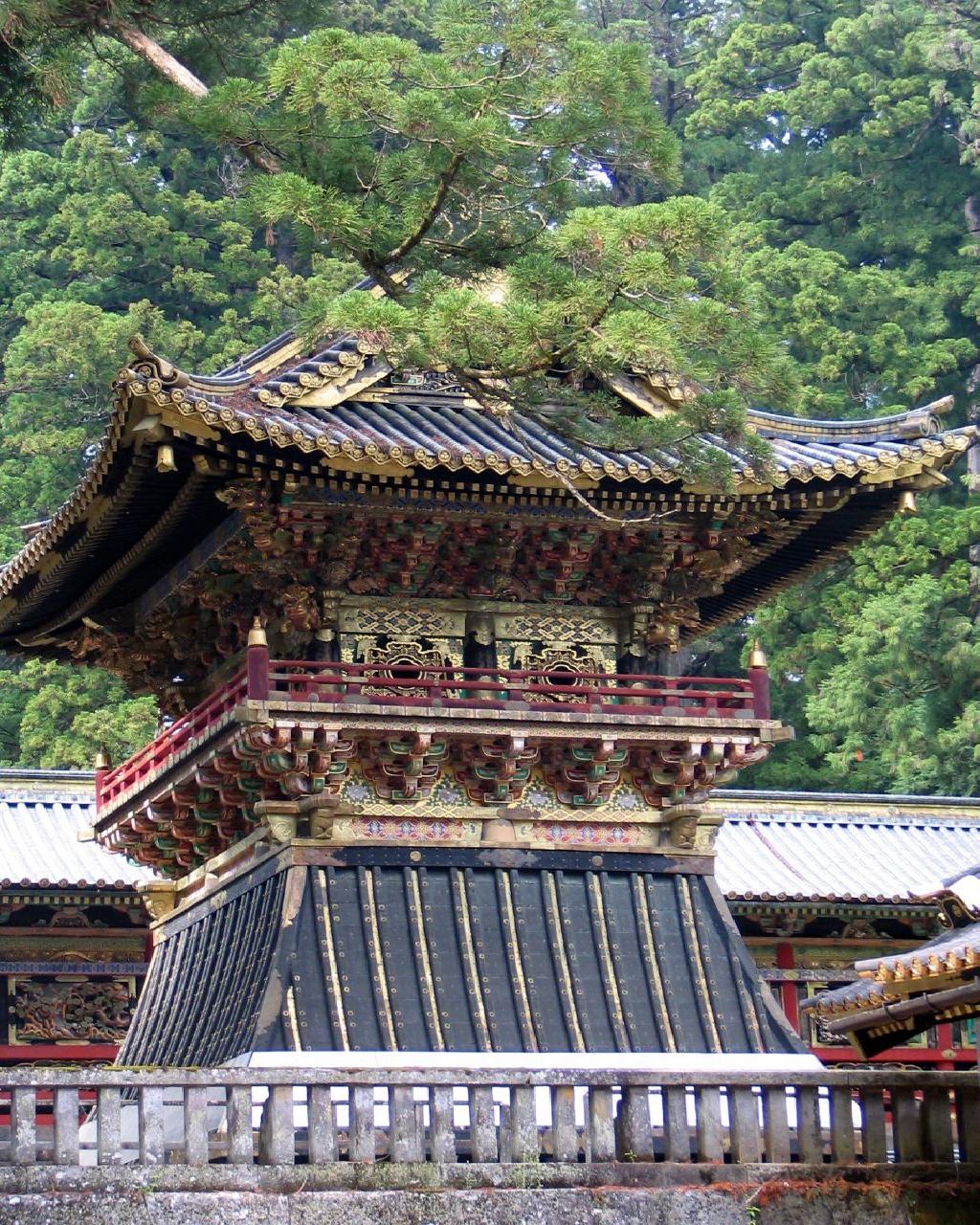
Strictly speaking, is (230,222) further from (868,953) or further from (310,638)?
(310,638)

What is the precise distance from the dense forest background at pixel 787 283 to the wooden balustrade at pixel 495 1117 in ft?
77.3

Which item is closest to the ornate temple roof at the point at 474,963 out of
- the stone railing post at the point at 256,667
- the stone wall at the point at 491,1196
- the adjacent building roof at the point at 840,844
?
the stone railing post at the point at 256,667

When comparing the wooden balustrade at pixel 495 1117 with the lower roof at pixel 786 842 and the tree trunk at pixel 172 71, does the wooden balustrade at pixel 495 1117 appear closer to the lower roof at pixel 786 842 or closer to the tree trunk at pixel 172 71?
the tree trunk at pixel 172 71

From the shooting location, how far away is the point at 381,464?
21.0 m

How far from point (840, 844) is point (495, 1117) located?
16.4 meters

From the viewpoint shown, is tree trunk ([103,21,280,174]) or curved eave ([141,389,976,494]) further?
curved eave ([141,389,976,494])

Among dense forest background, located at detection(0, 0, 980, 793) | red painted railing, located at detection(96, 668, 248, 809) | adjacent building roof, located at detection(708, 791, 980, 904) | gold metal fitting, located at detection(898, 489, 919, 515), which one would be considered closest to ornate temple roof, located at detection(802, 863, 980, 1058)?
gold metal fitting, located at detection(898, 489, 919, 515)

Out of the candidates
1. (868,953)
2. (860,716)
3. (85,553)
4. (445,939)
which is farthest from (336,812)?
(860,716)

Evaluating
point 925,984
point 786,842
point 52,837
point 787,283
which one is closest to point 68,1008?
point 52,837

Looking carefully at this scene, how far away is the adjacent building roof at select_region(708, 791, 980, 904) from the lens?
102 feet

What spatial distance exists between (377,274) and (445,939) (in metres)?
6.00

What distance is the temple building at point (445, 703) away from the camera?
69.7 ft

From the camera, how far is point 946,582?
43094 mm

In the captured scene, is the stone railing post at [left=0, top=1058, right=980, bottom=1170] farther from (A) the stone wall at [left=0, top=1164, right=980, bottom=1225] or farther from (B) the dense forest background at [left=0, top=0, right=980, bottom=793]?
(B) the dense forest background at [left=0, top=0, right=980, bottom=793]
